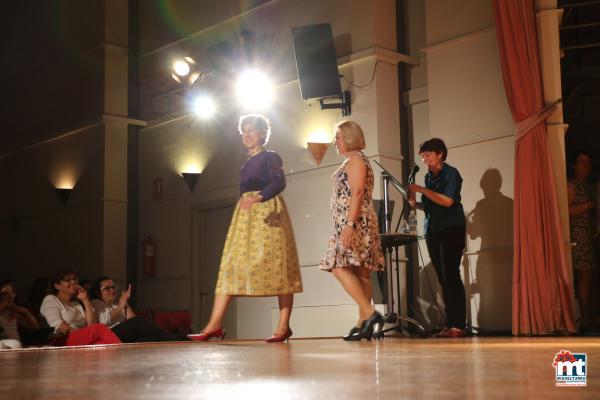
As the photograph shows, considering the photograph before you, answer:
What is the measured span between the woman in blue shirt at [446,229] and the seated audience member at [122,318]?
→ 5.87 ft

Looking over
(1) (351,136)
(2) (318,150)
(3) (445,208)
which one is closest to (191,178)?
(2) (318,150)

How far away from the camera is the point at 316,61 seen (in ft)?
24.2

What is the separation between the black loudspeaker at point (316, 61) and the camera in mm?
7293

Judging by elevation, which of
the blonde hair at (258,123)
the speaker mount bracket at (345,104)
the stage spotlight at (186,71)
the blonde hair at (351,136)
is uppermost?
the stage spotlight at (186,71)

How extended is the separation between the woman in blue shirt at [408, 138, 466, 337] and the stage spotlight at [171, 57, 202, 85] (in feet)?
13.2

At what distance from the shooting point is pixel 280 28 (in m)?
8.20

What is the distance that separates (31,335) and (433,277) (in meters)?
3.26

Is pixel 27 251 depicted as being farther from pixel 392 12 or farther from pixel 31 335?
pixel 392 12

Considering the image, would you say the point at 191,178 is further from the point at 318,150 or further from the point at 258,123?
the point at 258,123

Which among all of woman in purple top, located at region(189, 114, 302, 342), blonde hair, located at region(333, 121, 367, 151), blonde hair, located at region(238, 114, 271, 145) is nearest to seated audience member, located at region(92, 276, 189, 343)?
woman in purple top, located at region(189, 114, 302, 342)

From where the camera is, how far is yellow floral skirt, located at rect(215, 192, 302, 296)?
4.48 meters

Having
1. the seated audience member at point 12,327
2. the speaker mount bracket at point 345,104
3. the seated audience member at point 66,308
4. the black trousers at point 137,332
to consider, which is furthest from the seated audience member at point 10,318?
the speaker mount bracket at point 345,104

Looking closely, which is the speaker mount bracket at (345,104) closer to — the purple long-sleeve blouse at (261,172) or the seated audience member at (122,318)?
the seated audience member at (122,318)

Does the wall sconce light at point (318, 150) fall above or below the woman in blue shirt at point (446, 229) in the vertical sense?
above
